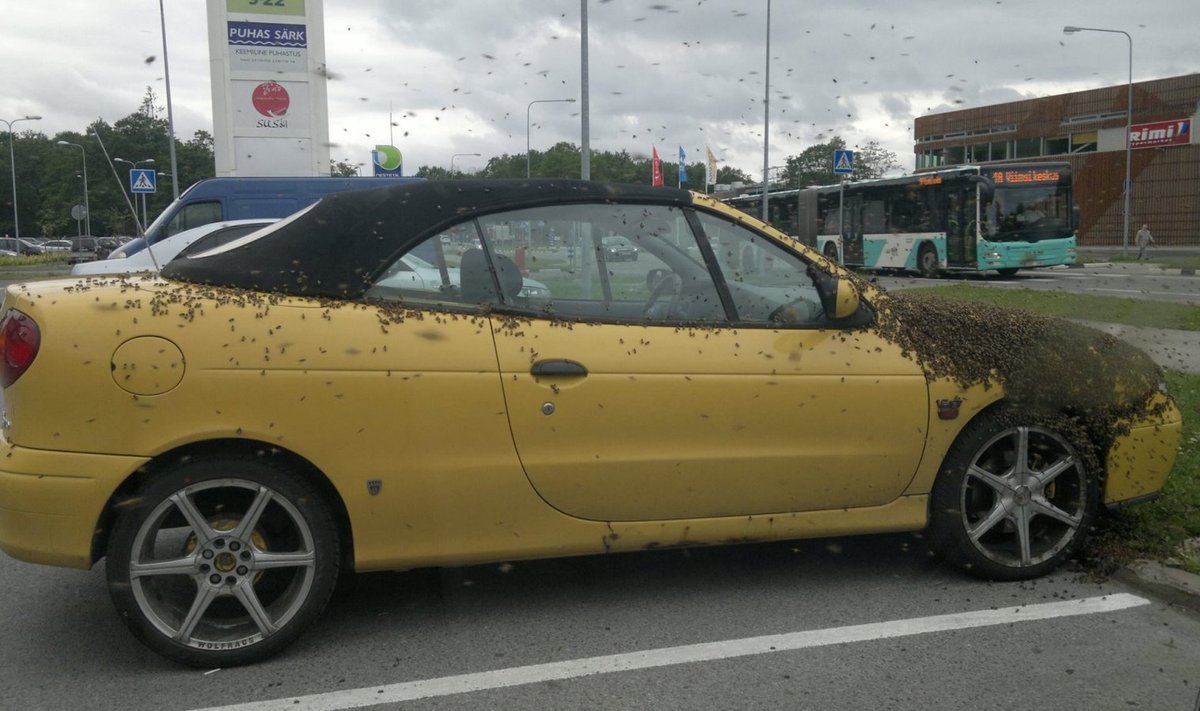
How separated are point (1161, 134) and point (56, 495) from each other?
49.3m

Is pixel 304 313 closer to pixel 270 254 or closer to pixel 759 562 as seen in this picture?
pixel 270 254

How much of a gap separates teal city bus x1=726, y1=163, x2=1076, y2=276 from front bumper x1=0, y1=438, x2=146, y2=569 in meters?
20.8

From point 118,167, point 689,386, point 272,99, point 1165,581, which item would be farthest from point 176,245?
point 272,99

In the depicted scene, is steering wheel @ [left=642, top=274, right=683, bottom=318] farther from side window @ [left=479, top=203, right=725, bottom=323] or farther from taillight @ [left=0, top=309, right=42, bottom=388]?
taillight @ [left=0, top=309, right=42, bottom=388]

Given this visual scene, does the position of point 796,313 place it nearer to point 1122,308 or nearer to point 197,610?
point 197,610

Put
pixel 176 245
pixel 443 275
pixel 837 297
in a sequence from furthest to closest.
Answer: pixel 176 245
pixel 837 297
pixel 443 275

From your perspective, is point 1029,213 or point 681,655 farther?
point 1029,213

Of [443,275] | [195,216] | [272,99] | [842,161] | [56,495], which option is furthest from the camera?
[272,99]

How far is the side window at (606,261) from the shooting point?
375 cm

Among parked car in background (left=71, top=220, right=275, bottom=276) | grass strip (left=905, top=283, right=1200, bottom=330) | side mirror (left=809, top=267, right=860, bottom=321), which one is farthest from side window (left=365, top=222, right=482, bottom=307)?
parked car in background (left=71, top=220, right=275, bottom=276)

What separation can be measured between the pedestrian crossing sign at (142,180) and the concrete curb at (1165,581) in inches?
579

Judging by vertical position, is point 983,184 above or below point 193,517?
above

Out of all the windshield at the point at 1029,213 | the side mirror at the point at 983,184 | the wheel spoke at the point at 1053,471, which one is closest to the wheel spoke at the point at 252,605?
the wheel spoke at the point at 1053,471

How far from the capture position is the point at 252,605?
3.40 meters
